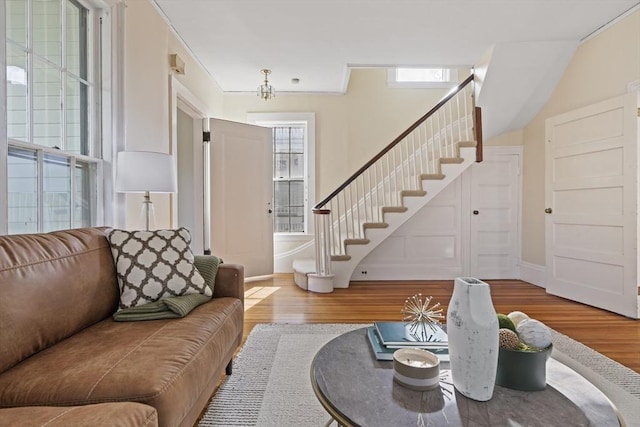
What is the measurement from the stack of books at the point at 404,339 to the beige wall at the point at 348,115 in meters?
3.67

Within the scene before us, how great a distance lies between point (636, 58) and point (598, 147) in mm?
804

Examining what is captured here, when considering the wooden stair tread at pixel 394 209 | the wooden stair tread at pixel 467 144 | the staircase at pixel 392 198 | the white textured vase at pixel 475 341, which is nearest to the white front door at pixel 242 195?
the staircase at pixel 392 198

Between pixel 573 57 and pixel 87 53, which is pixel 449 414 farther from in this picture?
pixel 573 57

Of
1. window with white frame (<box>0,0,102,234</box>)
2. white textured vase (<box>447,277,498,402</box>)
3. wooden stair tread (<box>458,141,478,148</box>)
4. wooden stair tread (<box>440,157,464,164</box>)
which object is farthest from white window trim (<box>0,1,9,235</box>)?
wooden stair tread (<box>458,141,478,148</box>)

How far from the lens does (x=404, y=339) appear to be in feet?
4.26

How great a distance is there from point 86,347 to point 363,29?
10.8 ft

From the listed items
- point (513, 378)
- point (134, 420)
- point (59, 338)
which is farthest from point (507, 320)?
point (59, 338)

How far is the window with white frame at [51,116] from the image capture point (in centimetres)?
163

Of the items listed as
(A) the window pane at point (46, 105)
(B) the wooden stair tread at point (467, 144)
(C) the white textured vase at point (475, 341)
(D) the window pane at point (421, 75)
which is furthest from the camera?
(D) the window pane at point (421, 75)

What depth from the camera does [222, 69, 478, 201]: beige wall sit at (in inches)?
195

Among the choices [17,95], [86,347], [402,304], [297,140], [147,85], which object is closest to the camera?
[86,347]

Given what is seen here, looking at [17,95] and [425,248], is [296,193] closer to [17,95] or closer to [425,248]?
[425,248]

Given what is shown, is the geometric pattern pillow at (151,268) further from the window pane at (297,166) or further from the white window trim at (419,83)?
the white window trim at (419,83)

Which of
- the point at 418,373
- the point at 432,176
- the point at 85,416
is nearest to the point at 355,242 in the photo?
the point at 432,176
